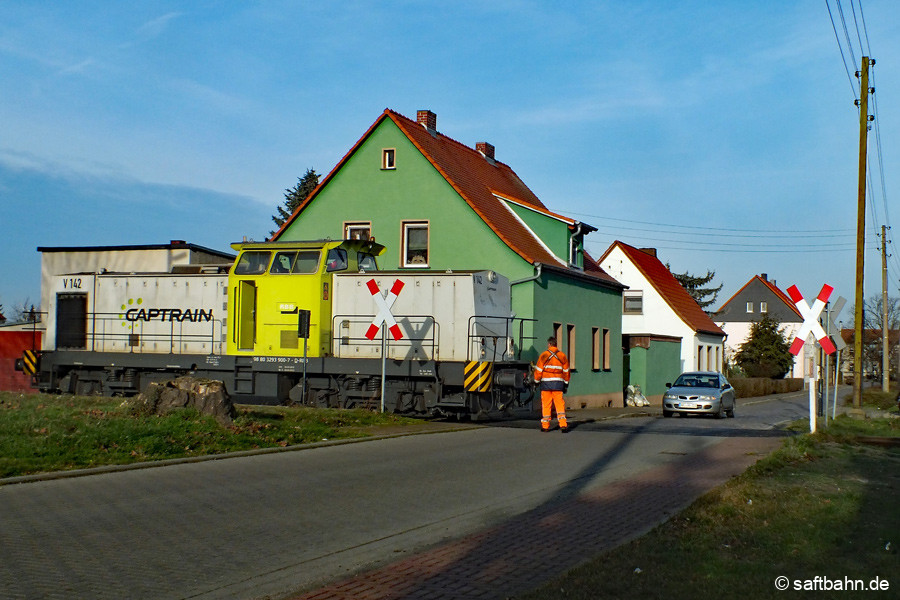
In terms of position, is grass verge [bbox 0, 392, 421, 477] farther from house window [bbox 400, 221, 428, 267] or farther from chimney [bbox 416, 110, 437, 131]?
chimney [bbox 416, 110, 437, 131]

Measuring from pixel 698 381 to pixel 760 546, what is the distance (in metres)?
24.2

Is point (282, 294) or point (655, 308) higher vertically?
point (655, 308)

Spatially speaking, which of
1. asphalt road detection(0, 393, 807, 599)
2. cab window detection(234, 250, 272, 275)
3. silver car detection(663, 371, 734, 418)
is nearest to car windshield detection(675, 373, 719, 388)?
silver car detection(663, 371, 734, 418)

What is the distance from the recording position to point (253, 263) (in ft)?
72.8

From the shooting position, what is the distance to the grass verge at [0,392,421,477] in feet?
38.9

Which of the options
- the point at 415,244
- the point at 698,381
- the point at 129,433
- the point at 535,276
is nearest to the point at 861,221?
the point at 698,381

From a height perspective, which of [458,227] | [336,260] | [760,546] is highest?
[458,227]

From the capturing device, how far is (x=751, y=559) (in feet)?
22.1

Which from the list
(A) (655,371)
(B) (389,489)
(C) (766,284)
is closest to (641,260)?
(A) (655,371)

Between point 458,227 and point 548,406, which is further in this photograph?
point 458,227

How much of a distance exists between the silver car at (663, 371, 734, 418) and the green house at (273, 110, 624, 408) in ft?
11.3

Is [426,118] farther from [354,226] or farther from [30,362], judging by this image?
[30,362]

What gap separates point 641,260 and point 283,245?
3215 centimetres

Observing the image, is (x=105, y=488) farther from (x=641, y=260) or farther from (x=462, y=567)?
(x=641, y=260)
